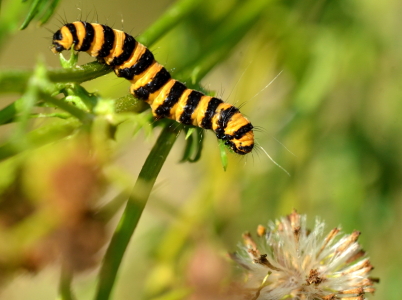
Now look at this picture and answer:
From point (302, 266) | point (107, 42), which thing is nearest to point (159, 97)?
point (107, 42)

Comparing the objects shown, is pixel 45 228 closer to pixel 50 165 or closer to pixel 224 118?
pixel 50 165

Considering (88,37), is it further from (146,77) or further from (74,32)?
(146,77)

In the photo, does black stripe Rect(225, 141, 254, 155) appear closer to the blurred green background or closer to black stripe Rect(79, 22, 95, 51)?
black stripe Rect(79, 22, 95, 51)

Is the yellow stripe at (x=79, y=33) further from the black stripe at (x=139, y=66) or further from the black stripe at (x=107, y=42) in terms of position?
the black stripe at (x=139, y=66)

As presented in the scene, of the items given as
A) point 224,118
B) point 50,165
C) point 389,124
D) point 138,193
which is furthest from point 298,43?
point 50,165

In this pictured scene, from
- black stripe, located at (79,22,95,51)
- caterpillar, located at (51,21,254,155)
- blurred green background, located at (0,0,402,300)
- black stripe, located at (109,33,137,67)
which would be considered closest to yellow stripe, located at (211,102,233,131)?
caterpillar, located at (51,21,254,155)

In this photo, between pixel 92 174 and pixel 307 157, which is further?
pixel 307 157
